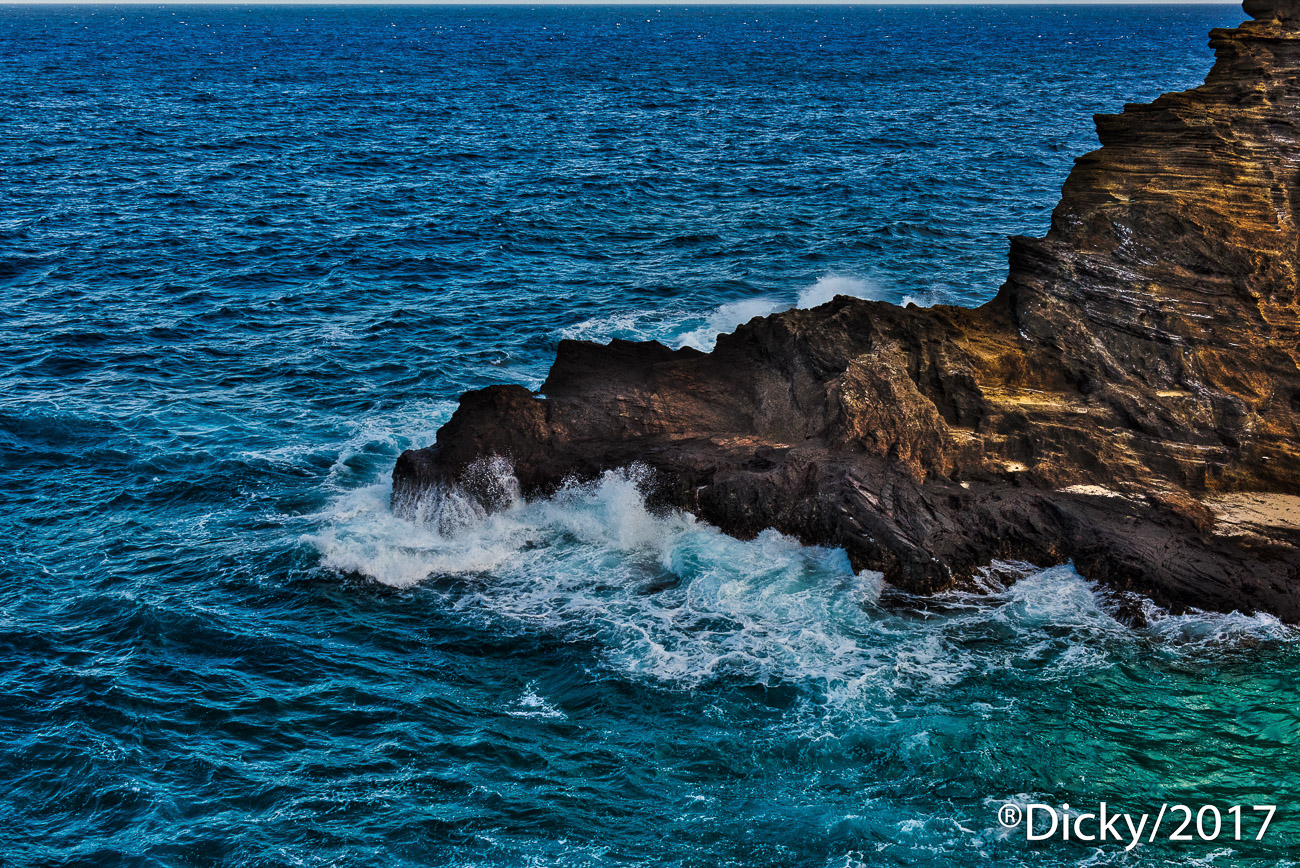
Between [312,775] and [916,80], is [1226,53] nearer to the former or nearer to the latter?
[312,775]

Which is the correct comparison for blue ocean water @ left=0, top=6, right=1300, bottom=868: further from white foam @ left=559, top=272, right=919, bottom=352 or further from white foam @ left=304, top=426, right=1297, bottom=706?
white foam @ left=559, top=272, right=919, bottom=352

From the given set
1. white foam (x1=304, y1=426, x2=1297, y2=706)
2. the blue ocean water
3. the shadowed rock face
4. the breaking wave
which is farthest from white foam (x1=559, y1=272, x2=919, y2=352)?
the breaking wave

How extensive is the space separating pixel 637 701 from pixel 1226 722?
997cm

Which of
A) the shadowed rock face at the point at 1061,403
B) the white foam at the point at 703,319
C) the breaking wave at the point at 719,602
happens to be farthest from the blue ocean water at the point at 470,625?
the shadowed rock face at the point at 1061,403

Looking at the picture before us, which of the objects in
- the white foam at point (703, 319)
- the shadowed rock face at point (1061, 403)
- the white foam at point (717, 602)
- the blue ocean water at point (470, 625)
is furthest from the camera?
the white foam at point (703, 319)

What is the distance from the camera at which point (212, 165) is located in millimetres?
60062

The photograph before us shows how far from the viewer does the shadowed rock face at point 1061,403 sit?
20.9m

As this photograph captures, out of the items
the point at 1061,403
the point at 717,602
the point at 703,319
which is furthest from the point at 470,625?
the point at 703,319

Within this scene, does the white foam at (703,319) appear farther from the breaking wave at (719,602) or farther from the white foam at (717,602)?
the breaking wave at (719,602)

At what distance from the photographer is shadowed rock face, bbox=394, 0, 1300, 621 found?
2086 cm

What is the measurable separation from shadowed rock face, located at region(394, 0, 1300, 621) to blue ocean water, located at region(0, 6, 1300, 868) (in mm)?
1043

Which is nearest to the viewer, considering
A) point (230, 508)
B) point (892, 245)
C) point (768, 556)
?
point (768, 556)

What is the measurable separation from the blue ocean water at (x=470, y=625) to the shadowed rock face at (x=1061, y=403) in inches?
41.1

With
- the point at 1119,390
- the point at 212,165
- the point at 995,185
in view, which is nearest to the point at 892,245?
the point at 995,185
